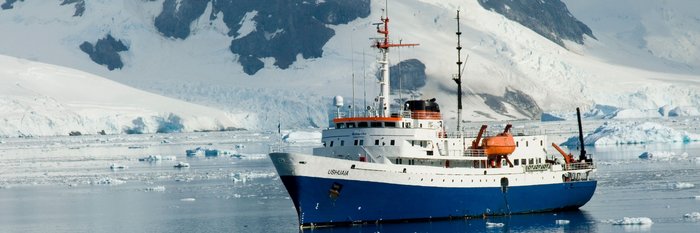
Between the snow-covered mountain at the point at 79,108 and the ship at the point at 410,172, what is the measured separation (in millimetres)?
115448

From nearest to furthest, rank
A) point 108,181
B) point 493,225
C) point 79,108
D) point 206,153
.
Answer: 1. point 493,225
2. point 108,181
3. point 206,153
4. point 79,108

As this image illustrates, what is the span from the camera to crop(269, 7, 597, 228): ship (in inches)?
1770

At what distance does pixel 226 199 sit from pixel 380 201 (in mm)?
15260

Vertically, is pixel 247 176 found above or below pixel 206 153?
below

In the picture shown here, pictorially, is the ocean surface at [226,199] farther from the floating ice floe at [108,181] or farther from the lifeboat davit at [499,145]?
the lifeboat davit at [499,145]

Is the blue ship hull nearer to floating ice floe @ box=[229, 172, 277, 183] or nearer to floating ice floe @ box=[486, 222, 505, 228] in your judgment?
floating ice floe @ box=[486, 222, 505, 228]

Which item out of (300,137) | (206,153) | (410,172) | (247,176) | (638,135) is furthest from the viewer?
(300,137)

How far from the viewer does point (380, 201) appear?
150ft

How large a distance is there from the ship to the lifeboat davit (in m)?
0.03

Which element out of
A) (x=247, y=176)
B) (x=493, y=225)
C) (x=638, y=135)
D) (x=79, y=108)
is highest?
(x=79, y=108)

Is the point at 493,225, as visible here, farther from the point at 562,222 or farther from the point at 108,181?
the point at 108,181

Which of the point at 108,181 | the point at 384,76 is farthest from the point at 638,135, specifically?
the point at 384,76

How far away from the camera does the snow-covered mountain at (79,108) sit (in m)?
161

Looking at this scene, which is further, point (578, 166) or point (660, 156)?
point (660, 156)
